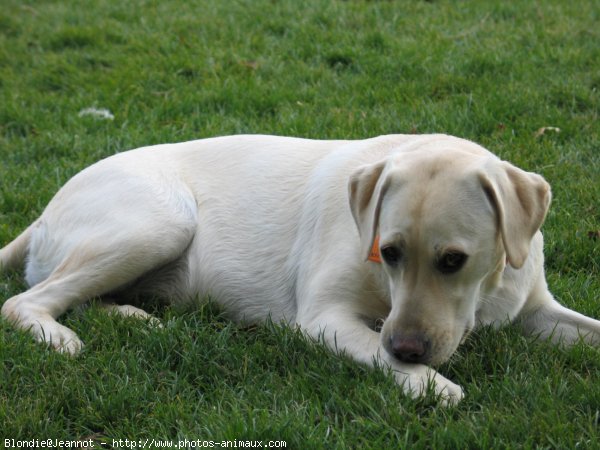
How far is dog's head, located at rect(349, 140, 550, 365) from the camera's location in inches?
143

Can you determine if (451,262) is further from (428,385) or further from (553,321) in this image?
(553,321)

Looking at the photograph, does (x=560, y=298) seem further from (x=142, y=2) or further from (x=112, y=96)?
(x=142, y=2)

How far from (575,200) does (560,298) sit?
1.16 meters

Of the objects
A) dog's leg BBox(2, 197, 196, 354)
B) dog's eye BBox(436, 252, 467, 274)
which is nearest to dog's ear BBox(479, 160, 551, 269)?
dog's eye BBox(436, 252, 467, 274)

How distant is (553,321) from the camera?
14.4 feet

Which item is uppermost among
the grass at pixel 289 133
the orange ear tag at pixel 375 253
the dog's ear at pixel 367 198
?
the dog's ear at pixel 367 198

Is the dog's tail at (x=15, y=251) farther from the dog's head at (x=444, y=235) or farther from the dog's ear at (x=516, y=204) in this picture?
the dog's ear at (x=516, y=204)

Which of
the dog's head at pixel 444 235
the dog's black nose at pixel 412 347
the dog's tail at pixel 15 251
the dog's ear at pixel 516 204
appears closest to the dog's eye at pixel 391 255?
the dog's head at pixel 444 235

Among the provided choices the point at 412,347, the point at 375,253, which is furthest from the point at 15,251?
the point at 412,347

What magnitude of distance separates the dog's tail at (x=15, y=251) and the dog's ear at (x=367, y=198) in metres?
2.16

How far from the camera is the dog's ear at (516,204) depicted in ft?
11.9

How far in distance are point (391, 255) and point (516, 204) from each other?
0.54 m

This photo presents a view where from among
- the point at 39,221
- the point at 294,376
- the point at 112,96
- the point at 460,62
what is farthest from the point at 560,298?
the point at 112,96

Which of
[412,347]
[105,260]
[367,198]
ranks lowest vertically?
[105,260]
